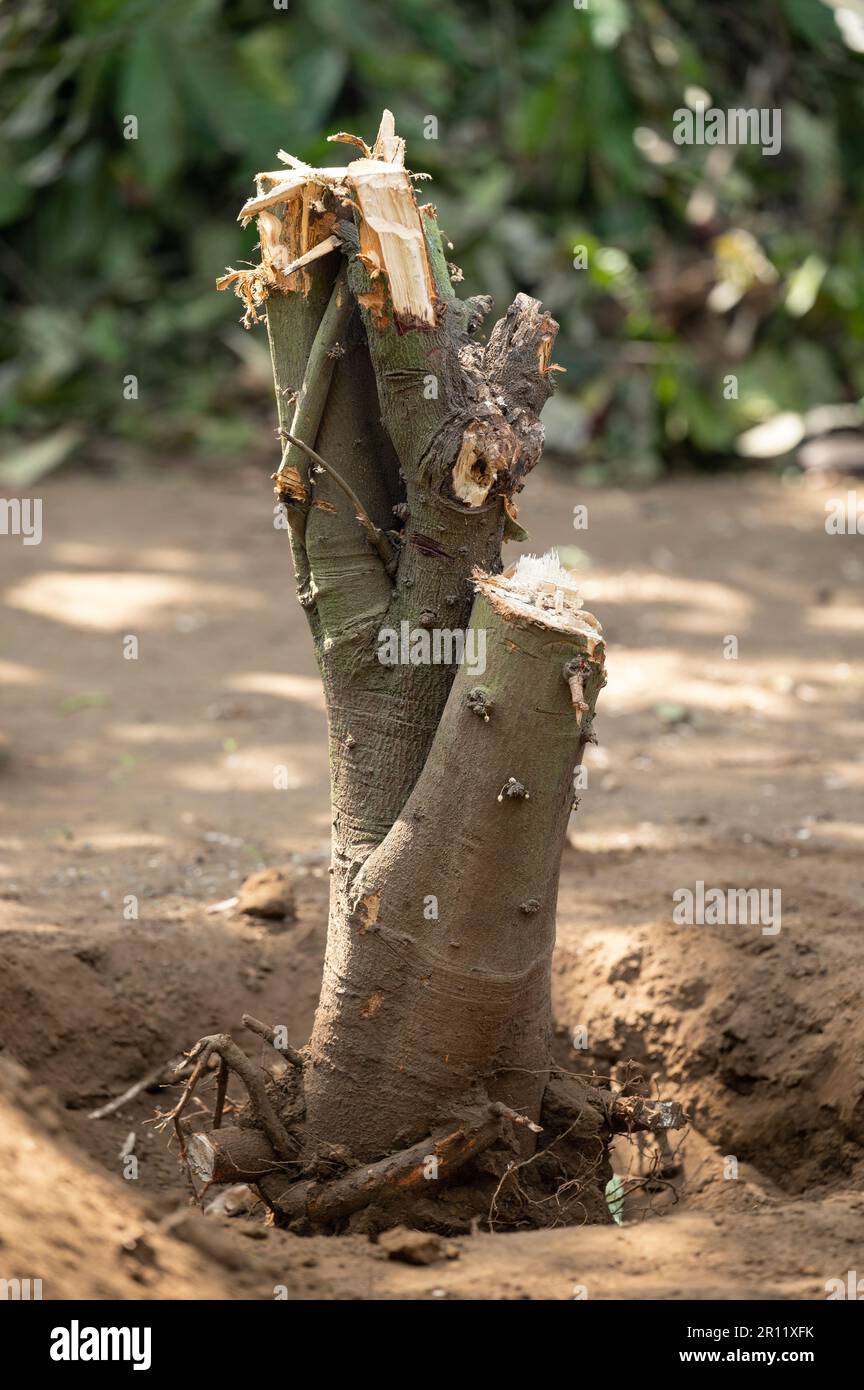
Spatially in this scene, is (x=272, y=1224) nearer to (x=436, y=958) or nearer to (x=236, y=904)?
(x=436, y=958)

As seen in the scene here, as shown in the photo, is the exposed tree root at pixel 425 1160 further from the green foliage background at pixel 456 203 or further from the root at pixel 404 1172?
the green foliage background at pixel 456 203

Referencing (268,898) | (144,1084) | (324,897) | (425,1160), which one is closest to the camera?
(425,1160)

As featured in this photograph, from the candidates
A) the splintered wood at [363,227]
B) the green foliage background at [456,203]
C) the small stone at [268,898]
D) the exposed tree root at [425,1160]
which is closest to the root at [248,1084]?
the exposed tree root at [425,1160]

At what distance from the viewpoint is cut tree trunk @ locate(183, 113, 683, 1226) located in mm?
2438

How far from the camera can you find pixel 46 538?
709 cm

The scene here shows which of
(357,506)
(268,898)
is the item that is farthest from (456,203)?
(357,506)

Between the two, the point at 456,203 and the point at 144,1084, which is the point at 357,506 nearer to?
the point at 144,1084

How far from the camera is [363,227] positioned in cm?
236

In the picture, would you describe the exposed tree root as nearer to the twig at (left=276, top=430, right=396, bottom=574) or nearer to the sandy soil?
the sandy soil

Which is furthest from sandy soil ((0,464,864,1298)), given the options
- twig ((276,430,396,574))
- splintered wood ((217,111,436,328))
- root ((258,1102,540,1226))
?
splintered wood ((217,111,436,328))

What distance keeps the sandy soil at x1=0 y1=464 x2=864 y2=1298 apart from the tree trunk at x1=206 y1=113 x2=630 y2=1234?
36 cm

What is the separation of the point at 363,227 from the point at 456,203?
6692mm

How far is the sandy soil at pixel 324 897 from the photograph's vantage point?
7.23 feet

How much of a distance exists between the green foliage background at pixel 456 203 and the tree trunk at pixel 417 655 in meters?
→ 5.74
